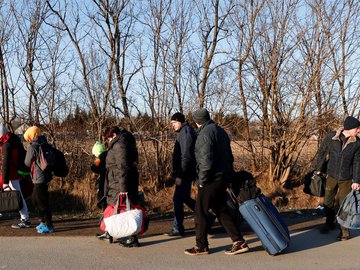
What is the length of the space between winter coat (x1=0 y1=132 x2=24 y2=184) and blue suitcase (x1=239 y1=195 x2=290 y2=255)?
3437mm

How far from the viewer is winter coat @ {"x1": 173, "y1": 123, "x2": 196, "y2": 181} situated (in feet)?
21.4

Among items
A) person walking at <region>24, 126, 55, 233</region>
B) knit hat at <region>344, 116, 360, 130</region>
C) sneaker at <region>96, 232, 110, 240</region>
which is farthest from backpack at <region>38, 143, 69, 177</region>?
knit hat at <region>344, 116, 360, 130</region>

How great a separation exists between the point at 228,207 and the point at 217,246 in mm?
539

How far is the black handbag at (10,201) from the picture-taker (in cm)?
677

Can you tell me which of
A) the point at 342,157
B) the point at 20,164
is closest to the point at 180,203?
the point at 342,157

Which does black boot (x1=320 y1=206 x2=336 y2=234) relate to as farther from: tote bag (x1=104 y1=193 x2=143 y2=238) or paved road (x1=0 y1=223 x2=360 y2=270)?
tote bag (x1=104 y1=193 x2=143 y2=238)

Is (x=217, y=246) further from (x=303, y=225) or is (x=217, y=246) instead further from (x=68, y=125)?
(x=68, y=125)

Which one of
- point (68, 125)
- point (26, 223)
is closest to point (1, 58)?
point (68, 125)

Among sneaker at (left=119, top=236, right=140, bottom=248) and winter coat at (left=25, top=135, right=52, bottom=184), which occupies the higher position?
winter coat at (left=25, top=135, right=52, bottom=184)

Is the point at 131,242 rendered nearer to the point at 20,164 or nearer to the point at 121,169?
the point at 121,169

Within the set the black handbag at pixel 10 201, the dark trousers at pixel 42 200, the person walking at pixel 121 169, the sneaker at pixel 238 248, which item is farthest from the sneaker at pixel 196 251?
the black handbag at pixel 10 201

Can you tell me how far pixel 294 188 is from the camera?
10.4m

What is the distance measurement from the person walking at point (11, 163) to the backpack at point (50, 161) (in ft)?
1.85

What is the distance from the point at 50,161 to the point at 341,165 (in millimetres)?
4088
